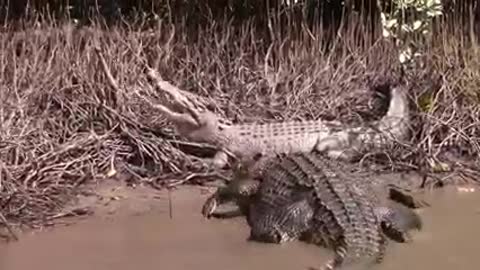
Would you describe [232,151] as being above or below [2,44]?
below

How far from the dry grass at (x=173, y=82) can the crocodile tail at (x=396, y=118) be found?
3.2 inches

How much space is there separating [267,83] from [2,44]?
1.96 m

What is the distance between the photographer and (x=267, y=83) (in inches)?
311

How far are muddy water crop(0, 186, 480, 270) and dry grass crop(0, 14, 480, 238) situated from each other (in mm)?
373

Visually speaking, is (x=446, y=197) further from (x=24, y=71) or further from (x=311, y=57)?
(x=24, y=71)

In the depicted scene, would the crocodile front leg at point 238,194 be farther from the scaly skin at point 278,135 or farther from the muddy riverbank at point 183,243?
the scaly skin at point 278,135

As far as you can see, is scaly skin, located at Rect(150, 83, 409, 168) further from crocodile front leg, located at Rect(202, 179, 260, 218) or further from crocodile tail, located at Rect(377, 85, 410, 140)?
crocodile front leg, located at Rect(202, 179, 260, 218)

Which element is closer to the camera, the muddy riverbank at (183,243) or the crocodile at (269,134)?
the muddy riverbank at (183,243)

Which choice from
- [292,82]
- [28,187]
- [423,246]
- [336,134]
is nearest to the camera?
[423,246]

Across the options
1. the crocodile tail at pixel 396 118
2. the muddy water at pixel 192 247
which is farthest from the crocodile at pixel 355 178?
the crocodile tail at pixel 396 118

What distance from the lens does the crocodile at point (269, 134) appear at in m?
→ 7.31

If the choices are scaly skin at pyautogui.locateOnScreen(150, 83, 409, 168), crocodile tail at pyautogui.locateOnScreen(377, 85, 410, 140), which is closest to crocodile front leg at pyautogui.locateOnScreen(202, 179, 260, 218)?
scaly skin at pyautogui.locateOnScreen(150, 83, 409, 168)

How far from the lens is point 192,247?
6086 mm

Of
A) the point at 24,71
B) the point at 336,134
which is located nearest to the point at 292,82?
the point at 336,134
